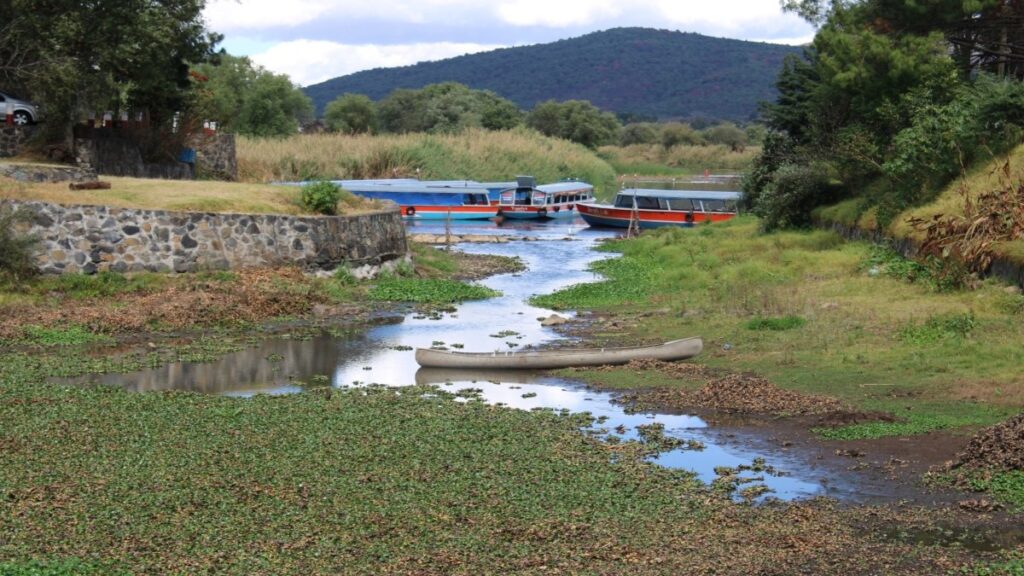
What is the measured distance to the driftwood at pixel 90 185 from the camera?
27.0 meters

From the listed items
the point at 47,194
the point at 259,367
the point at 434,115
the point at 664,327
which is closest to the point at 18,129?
the point at 47,194

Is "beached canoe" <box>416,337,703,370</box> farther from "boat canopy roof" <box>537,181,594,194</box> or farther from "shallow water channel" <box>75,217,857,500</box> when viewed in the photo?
"boat canopy roof" <box>537,181,594,194</box>

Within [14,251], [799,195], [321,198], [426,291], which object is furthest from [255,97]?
[14,251]

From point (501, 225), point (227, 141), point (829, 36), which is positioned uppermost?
point (829, 36)

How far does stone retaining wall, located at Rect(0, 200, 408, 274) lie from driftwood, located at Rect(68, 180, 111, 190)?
4.74ft

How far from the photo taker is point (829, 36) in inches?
1452

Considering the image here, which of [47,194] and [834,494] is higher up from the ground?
[47,194]

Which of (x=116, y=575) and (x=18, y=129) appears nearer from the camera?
(x=116, y=575)

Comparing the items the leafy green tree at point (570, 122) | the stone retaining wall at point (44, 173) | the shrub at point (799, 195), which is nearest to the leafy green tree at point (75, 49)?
the stone retaining wall at point (44, 173)

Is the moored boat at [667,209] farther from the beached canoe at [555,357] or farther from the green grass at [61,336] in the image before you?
the green grass at [61,336]

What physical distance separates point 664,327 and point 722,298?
10.4 ft

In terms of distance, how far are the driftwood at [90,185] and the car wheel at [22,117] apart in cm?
816

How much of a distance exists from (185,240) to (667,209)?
30.4 metres

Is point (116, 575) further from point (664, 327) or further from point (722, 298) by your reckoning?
point (722, 298)
